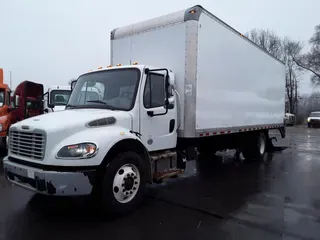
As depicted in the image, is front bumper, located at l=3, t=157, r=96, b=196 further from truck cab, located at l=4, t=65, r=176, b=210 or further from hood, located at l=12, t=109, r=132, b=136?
hood, located at l=12, t=109, r=132, b=136

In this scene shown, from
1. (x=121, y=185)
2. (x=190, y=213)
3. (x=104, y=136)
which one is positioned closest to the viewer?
(x=104, y=136)

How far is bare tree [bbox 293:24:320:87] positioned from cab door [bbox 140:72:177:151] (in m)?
49.3

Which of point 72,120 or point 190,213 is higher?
point 72,120

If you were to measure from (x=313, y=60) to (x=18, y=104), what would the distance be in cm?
4938

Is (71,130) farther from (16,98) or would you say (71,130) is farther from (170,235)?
(16,98)

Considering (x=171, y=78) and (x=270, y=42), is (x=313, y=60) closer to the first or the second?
(x=270, y=42)

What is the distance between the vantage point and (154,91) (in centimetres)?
542

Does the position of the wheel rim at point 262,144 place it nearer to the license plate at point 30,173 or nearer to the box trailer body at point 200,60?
the box trailer body at point 200,60

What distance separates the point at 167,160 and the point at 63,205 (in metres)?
2.13

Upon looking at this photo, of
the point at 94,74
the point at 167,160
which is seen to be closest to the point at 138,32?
the point at 94,74

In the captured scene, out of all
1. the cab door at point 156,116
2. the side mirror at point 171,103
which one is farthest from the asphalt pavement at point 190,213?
the side mirror at point 171,103

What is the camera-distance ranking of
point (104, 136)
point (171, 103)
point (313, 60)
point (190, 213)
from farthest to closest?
point (313, 60)
point (171, 103)
point (190, 213)
point (104, 136)

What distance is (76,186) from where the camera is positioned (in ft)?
13.4

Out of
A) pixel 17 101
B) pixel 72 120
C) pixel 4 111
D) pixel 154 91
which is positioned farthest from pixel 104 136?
pixel 4 111
